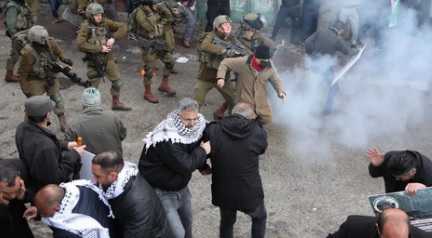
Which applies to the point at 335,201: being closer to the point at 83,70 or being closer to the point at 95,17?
the point at 95,17

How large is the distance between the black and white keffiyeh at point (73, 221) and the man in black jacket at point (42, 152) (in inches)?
27.5

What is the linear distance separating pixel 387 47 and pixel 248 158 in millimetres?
5869

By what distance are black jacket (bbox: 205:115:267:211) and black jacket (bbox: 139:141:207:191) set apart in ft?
0.51

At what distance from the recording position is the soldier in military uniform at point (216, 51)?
265 inches

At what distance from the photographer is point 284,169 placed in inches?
248

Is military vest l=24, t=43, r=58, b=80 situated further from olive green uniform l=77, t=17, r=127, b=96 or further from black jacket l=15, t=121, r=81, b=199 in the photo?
black jacket l=15, t=121, r=81, b=199

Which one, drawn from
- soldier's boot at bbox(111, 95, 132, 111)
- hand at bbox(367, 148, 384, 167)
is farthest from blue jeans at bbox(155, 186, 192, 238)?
soldier's boot at bbox(111, 95, 132, 111)

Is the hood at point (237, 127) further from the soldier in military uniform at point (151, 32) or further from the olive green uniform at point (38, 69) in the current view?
the soldier in military uniform at point (151, 32)

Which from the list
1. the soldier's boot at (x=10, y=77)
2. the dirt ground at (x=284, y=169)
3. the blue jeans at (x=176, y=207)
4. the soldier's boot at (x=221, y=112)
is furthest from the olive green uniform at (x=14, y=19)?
the blue jeans at (x=176, y=207)

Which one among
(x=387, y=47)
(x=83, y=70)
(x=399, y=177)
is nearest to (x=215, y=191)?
(x=399, y=177)

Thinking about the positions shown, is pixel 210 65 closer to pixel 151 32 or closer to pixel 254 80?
pixel 254 80

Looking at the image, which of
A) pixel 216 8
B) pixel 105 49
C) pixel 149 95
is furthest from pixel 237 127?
pixel 216 8

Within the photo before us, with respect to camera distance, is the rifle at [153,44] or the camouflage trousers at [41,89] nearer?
the camouflage trousers at [41,89]

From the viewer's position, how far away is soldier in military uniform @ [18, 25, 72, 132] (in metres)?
6.23
